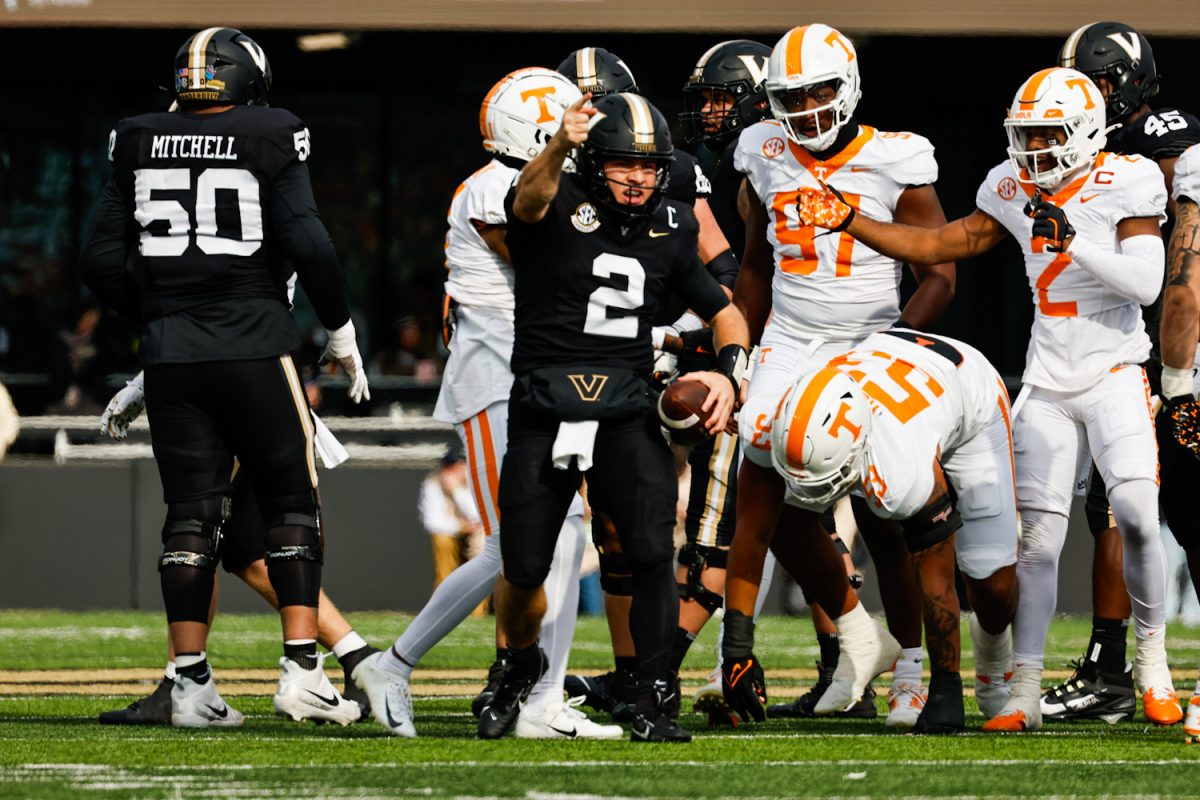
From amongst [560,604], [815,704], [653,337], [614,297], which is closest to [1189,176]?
[653,337]

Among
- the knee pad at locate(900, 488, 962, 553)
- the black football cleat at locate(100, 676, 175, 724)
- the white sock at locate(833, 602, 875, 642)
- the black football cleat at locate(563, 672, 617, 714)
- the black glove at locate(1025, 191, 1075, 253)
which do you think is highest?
the black glove at locate(1025, 191, 1075, 253)

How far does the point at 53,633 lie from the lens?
10.6m

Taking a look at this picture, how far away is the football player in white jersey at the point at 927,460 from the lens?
19.1 ft

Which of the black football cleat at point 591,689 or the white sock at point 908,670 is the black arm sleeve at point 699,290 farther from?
the black football cleat at point 591,689

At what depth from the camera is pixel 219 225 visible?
20.2ft

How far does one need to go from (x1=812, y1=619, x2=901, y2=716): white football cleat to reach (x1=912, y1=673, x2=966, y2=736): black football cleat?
1.93 ft

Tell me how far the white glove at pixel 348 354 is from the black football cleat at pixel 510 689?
3.27 feet

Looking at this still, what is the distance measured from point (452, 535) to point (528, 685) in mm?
6203

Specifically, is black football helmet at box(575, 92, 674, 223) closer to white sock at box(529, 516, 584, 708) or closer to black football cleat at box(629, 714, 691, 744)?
white sock at box(529, 516, 584, 708)

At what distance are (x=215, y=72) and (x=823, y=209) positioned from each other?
1790 mm

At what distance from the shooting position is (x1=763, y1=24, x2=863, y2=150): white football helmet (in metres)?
6.59

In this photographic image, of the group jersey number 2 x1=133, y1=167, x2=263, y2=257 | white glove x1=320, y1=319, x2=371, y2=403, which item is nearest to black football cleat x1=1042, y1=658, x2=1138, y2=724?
white glove x1=320, y1=319, x2=371, y2=403

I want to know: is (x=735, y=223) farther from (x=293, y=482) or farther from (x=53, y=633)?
(x=53, y=633)

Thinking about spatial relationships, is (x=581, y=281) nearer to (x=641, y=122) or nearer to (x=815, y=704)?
(x=641, y=122)
